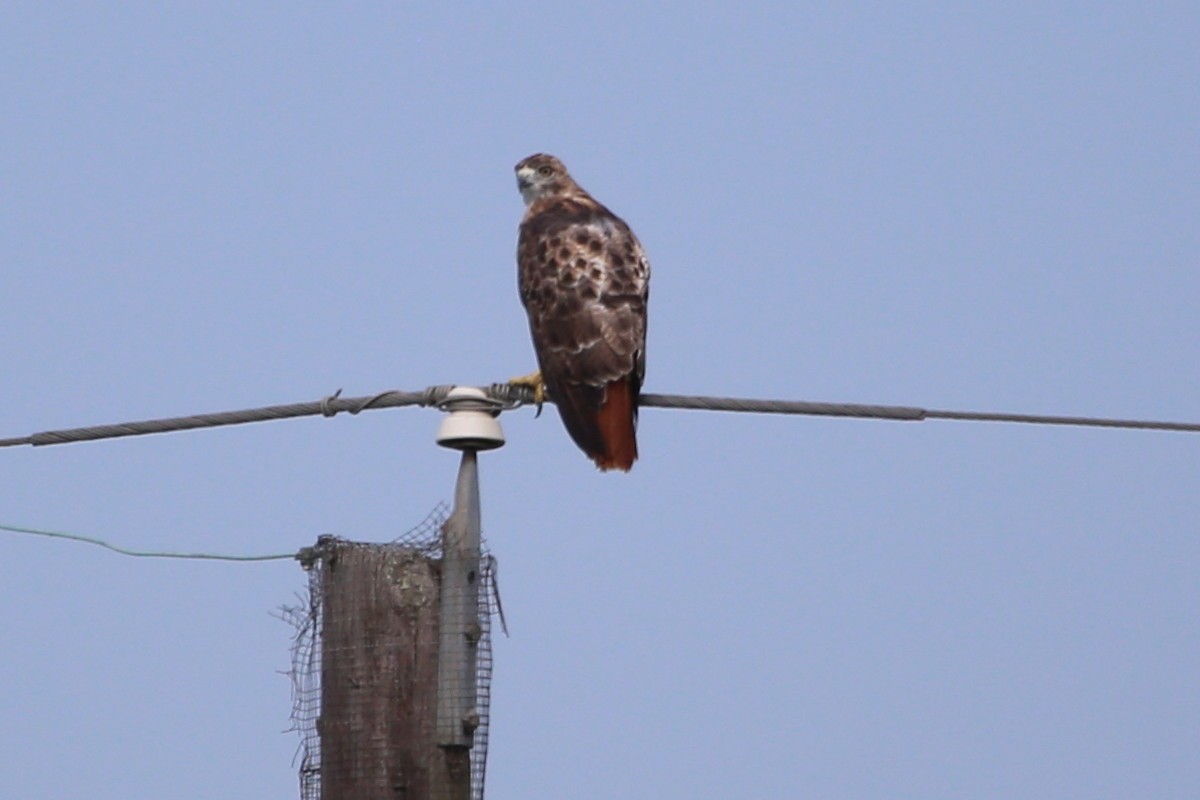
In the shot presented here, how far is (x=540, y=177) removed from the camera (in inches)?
413

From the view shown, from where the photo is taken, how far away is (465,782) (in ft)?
17.5

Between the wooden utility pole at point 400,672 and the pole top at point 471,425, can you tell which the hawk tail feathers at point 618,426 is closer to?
the pole top at point 471,425

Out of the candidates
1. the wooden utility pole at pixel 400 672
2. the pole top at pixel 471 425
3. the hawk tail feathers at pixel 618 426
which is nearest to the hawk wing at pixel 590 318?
the hawk tail feathers at pixel 618 426

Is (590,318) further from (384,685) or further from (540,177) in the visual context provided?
(384,685)

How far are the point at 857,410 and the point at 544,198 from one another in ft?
14.8

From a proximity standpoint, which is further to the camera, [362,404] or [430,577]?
[362,404]

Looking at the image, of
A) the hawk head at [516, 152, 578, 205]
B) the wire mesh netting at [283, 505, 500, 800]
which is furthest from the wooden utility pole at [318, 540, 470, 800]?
the hawk head at [516, 152, 578, 205]

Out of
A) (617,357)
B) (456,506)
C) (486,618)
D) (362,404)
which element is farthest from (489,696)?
(617,357)

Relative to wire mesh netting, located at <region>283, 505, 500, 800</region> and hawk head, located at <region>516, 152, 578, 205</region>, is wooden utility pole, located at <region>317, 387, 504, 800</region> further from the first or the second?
hawk head, located at <region>516, 152, 578, 205</region>

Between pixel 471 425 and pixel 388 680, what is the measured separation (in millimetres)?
974

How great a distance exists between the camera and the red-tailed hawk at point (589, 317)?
27.0 ft

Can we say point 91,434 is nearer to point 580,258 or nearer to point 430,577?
point 430,577

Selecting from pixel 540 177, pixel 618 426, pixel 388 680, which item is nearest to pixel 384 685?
pixel 388 680

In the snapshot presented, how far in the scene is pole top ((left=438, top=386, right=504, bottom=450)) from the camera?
599cm
